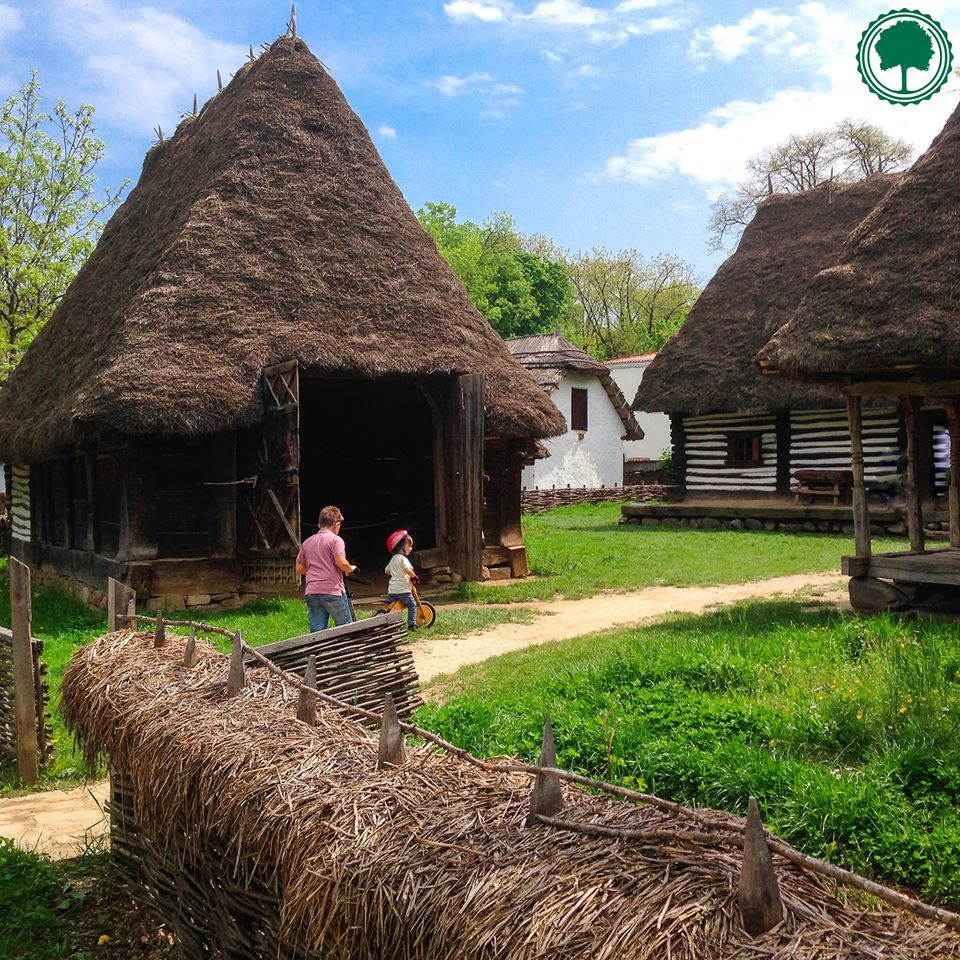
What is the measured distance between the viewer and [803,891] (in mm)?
2057

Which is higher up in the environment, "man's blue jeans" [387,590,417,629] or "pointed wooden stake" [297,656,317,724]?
"pointed wooden stake" [297,656,317,724]

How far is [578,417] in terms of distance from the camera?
3095 cm

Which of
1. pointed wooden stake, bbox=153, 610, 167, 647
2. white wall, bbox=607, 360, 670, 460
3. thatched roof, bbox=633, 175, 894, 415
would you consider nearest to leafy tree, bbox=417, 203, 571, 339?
white wall, bbox=607, 360, 670, 460

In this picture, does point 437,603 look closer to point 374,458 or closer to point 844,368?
point 374,458

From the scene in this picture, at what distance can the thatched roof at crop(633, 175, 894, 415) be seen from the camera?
69.8 feet

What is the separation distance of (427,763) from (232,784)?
2.27 feet

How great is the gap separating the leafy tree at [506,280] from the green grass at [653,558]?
25171mm

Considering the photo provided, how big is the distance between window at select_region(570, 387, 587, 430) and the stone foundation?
212cm

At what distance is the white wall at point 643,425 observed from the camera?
37.9 m

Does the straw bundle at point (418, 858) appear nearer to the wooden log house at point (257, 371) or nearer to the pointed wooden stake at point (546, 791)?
the pointed wooden stake at point (546, 791)

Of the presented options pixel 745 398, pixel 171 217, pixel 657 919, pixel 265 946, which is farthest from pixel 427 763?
pixel 745 398

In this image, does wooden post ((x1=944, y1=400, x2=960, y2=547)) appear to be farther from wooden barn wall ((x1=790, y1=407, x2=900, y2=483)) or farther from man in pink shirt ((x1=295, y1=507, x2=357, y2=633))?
wooden barn wall ((x1=790, y1=407, x2=900, y2=483))

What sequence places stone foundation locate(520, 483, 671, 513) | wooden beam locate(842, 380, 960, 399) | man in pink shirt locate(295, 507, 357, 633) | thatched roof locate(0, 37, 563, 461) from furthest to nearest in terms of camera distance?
1. stone foundation locate(520, 483, 671, 513)
2. thatched roof locate(0, 37, 563, 461)
3. wooden beam locate(842, 380, 960, 399)
4. man in pink shirt locate(295, 507, 357, 633)

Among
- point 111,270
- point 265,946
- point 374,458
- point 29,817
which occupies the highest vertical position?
point 111,270
